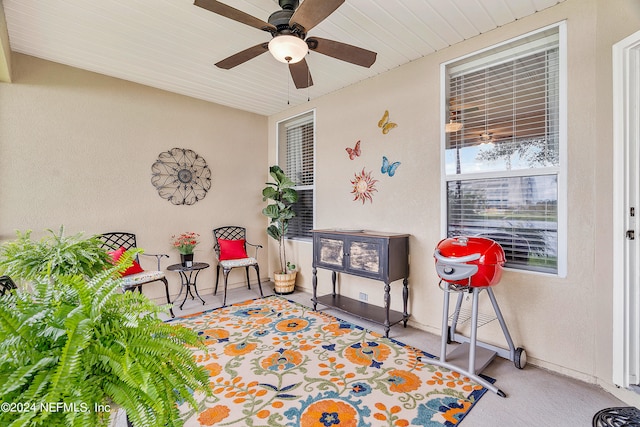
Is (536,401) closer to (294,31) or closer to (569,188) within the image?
(569,188)

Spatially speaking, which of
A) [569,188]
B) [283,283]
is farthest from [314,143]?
[569,188]

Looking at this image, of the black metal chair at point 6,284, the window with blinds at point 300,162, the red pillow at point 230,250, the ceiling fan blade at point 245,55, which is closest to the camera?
the black metal chair at point 6,284

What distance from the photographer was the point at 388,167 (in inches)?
139

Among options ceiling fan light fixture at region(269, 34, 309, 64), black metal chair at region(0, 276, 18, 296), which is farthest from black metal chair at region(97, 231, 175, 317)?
ceiling fan light fixture at region(269, 34, 309, 64)

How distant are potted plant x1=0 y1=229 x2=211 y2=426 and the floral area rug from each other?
98 cm

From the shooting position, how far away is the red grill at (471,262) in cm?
222

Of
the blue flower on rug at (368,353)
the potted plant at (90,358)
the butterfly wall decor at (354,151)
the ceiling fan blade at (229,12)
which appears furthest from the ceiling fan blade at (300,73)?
the blue flower on rug at (368,353)

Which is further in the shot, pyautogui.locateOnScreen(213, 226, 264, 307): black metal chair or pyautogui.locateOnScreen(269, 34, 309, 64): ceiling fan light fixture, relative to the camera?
pyautogui.locateOnScreen(213, 226, 264, 307): black metal chair

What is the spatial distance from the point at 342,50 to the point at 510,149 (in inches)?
67.8

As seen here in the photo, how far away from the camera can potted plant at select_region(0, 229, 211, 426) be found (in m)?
0.64

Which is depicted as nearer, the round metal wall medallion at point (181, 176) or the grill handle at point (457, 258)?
the grill handle at point (457, 258)

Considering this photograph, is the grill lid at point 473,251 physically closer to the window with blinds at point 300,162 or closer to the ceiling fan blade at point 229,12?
the ceiling fan blade at point 229,12

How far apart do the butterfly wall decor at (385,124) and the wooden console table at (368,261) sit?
1.22 m

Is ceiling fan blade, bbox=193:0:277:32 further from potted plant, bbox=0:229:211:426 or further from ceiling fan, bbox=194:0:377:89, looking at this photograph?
potted plant, bbox=0:229:211:426
